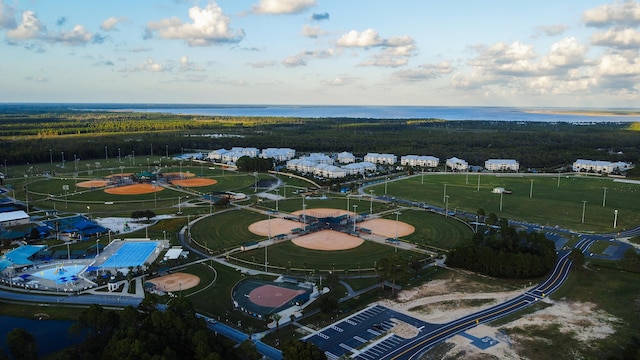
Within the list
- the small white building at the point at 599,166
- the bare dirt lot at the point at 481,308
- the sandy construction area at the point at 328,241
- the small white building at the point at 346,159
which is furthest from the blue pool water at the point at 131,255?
the small white building at the point at 599,166

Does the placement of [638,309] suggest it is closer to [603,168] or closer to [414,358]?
[414,358]

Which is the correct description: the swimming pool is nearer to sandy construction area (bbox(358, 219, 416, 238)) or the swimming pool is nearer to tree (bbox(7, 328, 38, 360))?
tree (bbox(7, 328, 38, 360))

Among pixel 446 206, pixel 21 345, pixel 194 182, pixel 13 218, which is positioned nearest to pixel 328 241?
pixel 446 206

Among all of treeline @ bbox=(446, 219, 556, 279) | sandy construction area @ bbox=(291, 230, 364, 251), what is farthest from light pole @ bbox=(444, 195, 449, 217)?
sandy construction area @ bbox=(291, 230, 364, 251)

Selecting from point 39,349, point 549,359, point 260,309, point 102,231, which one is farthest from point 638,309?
point 102,231

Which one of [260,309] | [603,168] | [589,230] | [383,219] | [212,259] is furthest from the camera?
[603,168]
